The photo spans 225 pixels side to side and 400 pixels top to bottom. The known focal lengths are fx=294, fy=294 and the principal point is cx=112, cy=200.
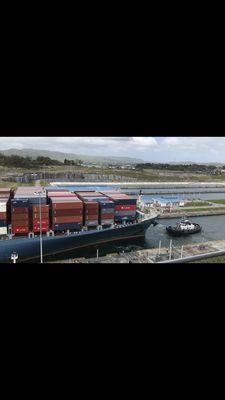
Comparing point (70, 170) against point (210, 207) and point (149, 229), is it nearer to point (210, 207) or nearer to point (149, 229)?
point (149, 229)

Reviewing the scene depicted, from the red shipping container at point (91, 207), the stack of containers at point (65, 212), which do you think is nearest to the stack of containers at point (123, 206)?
the red shipping container at point (91, 207)

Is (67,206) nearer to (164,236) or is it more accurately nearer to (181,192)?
Result: (164,236)

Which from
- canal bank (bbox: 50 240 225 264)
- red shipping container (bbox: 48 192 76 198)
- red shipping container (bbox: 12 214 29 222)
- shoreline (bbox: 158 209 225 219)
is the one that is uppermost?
red shipping container (bbox: 48 192 76 198)

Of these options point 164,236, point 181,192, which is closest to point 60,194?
point 164,236

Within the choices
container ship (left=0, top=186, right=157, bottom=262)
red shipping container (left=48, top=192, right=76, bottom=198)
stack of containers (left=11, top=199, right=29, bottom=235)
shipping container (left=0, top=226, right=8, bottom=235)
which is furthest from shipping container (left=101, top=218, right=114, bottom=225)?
shipping container (left=0, top=226, right=8, bottom=235)

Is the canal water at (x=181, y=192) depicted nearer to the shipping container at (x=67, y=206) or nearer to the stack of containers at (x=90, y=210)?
the stack of containers at (x=90, y=210)

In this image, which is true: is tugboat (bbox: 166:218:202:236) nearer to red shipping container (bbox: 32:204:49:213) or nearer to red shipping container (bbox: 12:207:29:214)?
red shipping container (bbox: 32:204:49:213)
